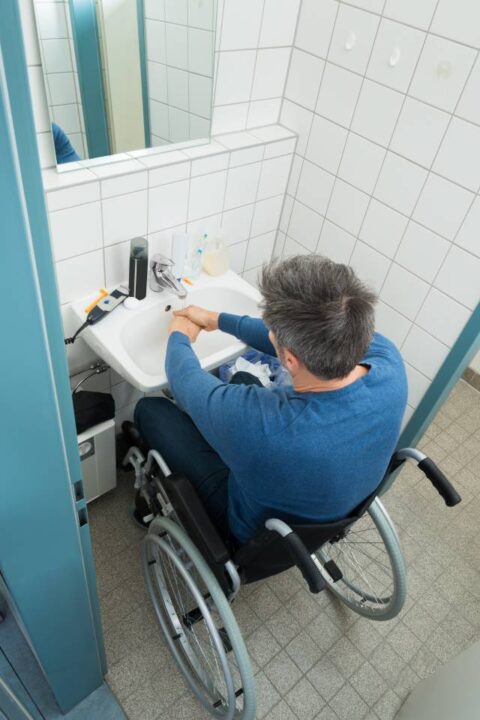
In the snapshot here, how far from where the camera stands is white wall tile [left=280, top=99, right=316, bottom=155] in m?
1.70

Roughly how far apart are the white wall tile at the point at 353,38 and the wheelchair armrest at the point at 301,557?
136 centimetres

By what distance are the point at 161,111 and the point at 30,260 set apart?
1261mm

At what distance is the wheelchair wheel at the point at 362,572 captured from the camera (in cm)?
154

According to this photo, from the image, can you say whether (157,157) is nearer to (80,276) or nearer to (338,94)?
(80,276)

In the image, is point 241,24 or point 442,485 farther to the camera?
point 241,24

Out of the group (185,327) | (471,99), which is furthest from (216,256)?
(471,99)

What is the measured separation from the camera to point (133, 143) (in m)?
1.47

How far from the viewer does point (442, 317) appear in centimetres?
155

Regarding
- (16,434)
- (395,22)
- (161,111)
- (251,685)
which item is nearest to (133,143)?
(161,111)

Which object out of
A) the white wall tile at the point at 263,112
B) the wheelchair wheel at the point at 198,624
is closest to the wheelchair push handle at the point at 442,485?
the wheelchair wheel at the point at 198,624

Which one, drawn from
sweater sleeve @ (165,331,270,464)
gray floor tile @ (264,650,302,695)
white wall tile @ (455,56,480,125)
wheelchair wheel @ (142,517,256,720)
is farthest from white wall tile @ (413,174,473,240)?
gray floor tile @ (264,650,302,695)

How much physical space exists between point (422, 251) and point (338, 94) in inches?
22.9

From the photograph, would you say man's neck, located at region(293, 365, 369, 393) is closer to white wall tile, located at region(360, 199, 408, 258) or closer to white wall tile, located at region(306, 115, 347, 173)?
white wall tile, located at region(360, 199, 408, 258)

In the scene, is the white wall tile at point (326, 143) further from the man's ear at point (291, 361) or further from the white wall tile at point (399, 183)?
the man's ear at point (291, 361)
